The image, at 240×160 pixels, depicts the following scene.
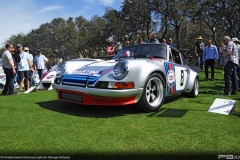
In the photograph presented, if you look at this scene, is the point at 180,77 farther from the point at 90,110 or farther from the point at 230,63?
the point at 90,110

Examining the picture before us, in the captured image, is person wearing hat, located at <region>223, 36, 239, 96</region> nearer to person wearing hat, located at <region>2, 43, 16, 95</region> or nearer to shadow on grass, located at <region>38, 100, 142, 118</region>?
shadow on grass, located at <region>38, 100, 142, 118</region>

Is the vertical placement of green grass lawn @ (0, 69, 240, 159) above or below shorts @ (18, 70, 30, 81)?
below

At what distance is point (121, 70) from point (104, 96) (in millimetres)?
520

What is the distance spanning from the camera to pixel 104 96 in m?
3.67

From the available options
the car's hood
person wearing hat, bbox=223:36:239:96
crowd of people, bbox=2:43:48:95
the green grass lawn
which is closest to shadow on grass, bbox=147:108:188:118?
the green grass lawn

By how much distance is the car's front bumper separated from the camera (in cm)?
364

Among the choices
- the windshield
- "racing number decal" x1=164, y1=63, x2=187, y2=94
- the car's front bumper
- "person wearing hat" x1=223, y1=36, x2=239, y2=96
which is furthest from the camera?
"person wearing hat" x1=223, y1=36, x2=239, y2=96

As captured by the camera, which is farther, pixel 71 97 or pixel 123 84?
pixel 71 97

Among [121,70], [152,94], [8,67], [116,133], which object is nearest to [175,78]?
[152,94]

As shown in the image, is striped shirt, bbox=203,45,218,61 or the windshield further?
striped shirt, bbox=203,45,218,61

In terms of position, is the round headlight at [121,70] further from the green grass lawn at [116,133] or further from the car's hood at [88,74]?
the green grass lawn at [116,133]

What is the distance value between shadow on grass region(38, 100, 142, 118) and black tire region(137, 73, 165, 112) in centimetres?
23

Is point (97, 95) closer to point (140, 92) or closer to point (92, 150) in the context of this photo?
point (140, 92)

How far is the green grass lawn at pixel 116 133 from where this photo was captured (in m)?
2.42
